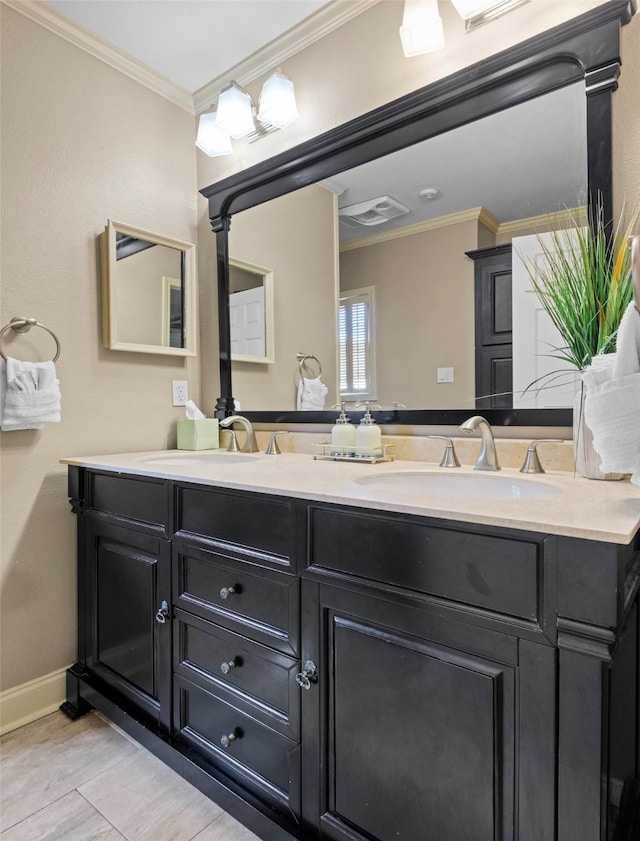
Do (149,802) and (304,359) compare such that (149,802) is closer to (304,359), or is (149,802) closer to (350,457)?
(350,457)

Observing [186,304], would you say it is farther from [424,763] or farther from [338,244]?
[424,763]

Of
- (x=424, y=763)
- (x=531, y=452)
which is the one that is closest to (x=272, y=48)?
(x=531, y=452)

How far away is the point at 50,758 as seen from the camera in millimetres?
1467

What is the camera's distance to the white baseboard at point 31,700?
1.59m

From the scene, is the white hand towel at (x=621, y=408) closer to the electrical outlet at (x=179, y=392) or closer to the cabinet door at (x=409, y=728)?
the cabinet door at (x=409, y=728)

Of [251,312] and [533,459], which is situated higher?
[251,312]

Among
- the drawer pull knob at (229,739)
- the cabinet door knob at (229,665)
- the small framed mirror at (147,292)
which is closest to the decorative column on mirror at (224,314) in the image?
the small framed mirror at (147,292)

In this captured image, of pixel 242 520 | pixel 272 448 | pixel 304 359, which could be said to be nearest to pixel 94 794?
pixel 242 520

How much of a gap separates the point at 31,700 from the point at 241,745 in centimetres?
91

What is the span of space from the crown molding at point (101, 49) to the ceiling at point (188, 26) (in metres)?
0.02

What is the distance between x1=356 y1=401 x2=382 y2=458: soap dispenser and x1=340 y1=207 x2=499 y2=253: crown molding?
1.91 ft

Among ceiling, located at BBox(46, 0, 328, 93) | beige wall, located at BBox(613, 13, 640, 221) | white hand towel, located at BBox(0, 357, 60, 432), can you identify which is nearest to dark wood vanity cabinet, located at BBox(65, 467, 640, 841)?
white hand towel, located at BBox(0, 357, 60, 432)

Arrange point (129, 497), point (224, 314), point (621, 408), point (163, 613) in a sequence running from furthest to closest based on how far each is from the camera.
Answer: point (224, 314), point (129, 497), point (163, 613), point (621, 408)

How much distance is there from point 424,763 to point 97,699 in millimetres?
1199
